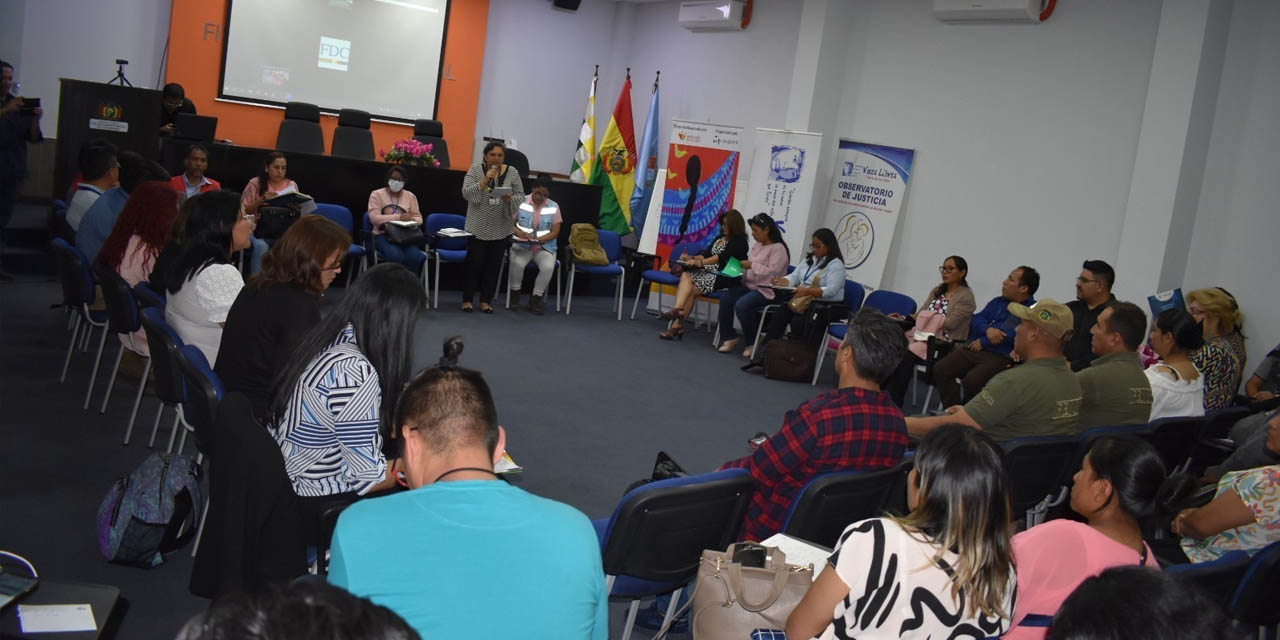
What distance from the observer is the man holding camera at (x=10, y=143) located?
25.8ft

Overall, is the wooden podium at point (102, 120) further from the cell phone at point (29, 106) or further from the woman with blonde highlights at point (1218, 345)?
the woman with blonde highlights at point (1218, 345)

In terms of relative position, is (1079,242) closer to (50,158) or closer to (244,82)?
(244,82)

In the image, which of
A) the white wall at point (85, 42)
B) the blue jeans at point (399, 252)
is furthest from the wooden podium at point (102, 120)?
the white wall at point (85, 42)

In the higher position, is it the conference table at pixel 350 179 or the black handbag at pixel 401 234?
the conference table at pixel 350 179

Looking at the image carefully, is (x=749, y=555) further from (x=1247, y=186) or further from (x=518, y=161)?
(x=518, y=161)

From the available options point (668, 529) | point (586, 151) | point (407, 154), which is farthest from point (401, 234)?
point (668, 529)

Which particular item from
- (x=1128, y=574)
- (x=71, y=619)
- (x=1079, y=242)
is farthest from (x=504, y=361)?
(x=1128, y=574)

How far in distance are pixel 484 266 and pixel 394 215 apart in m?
0.93

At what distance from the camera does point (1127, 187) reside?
24.4 ft

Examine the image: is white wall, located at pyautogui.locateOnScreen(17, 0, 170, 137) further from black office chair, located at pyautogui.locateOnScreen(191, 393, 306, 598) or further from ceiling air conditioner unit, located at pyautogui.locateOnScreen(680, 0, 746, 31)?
black office chair, located at pyautogui.locateOnScreen(191, 393, 306, 598)

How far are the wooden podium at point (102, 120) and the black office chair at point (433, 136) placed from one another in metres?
3.39

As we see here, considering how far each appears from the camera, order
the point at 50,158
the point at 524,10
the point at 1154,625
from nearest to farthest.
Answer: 1. the point at 1154,625
2. the point at 50,158
3. the point at 524,10

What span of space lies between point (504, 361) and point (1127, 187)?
4.85 m

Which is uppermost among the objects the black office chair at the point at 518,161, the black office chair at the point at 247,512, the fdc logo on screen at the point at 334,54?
the fdc logo on screen at the point at 334,54
